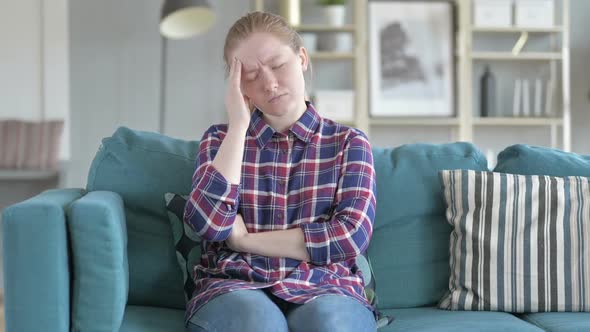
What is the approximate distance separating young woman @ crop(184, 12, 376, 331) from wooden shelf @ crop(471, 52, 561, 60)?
3058mm

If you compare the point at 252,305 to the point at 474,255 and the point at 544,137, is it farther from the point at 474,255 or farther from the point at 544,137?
the point at 544,137

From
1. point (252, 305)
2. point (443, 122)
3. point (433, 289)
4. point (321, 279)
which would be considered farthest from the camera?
point (443, 122)

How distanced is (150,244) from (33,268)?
0.45 meters

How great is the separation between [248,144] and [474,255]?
65 centimetres

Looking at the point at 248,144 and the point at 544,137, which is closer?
the point at 248,144

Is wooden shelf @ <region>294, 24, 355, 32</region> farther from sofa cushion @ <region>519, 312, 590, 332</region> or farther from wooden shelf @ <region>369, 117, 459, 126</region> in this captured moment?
sofa cushion @ <region>519, 312, 590, 332</region>

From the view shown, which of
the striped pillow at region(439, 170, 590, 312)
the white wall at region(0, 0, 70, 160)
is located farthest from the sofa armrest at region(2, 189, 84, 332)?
the white wall at region(0, 0, 70, 160)

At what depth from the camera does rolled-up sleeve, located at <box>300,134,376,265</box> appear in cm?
180

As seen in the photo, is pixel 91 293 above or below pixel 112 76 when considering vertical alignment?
below

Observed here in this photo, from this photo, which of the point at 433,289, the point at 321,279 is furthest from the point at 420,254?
the point at 321,279

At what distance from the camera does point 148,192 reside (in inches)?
82.5

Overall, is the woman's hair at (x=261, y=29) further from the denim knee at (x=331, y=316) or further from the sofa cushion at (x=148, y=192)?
the denim knee at (x=331, y=316)

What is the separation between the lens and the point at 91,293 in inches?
66.9

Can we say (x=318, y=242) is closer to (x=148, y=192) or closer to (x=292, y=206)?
(x=292, y=206)
